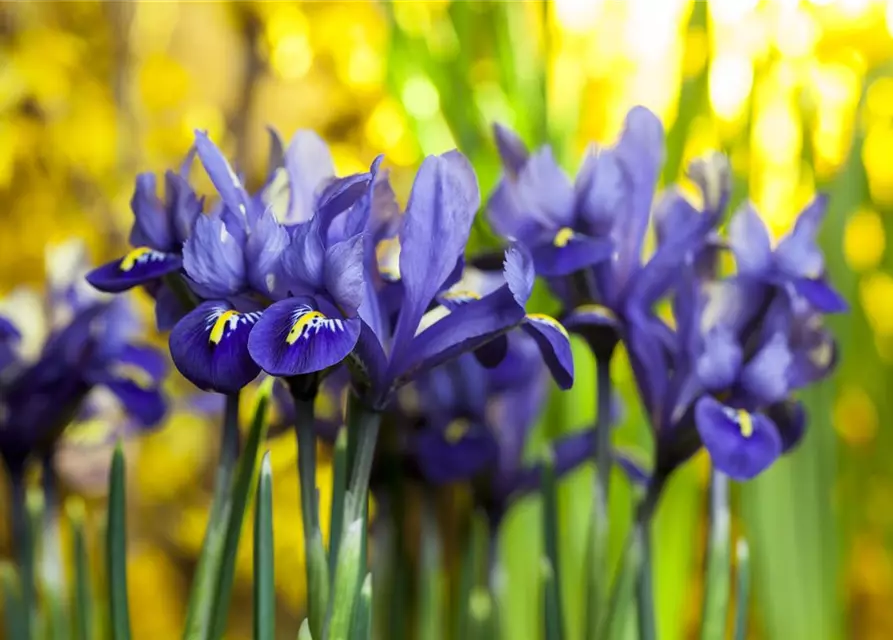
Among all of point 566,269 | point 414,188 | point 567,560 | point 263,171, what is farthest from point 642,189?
point 263,171

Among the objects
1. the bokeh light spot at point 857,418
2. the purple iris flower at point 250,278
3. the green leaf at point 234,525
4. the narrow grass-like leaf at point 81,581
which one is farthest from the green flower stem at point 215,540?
the bokeh light spot at point 857,418

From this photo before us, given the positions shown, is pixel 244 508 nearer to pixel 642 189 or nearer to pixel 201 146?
pixel 201 146

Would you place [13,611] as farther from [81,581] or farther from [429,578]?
[429,578]

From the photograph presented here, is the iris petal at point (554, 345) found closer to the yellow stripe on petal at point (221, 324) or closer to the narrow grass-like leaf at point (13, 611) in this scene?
the yellow stripe on petal at point (221, 324)

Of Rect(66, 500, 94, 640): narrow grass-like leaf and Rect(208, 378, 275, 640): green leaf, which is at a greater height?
Rect(208, 378, 275, 640): green leaf

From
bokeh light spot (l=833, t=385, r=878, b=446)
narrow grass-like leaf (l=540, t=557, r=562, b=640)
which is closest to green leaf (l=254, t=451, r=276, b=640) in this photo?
narrow grass-like leaf (l=540, t=557, r=562, b=640)

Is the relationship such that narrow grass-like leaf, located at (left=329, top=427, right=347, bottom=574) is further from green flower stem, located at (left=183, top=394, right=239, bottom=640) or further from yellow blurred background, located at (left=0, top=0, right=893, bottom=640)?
yellow blurred background, located at (left=0, top=0, right=893, bottom=640)
